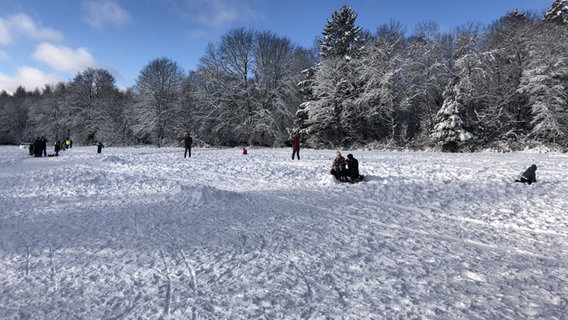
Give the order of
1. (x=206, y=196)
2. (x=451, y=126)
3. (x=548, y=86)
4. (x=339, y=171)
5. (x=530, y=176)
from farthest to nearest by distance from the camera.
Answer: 1. (x=451, y=126)
2. (x=548, y=86)
3. (x=339, y=171)
4. (x=530, y=176)
5. (x=206, y=196)

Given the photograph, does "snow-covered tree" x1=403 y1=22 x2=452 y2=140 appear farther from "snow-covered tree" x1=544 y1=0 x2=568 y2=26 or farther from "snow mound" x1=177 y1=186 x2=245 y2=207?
"snow mound" x1=177 y1=186 x2=245 y2=207

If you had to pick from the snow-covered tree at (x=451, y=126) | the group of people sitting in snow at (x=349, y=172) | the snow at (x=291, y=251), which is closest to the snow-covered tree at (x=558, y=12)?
the snow-covered tree at (x=451, y=126)

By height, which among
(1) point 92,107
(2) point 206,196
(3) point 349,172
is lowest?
(2) point 206,196

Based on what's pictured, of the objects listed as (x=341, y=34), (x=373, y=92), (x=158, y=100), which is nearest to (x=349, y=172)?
(x=373, y=92)

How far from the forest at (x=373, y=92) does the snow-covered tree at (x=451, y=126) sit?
3.2 inches

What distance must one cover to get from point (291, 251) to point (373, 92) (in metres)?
28.7

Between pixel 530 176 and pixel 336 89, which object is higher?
pixel 336 89

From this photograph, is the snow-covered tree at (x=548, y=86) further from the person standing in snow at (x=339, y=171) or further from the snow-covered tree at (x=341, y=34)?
the person standing in snow at (x=339, y=171)

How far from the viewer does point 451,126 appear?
25906 millimetres

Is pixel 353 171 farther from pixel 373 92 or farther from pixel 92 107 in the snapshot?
pixel 92 107

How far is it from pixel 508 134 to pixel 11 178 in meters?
33.7

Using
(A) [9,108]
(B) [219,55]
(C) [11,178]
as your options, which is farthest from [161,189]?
(A) [9,108]

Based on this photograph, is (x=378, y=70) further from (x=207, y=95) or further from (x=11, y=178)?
(x=11, y=178)

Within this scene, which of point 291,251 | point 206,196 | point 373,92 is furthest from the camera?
point 373,92
